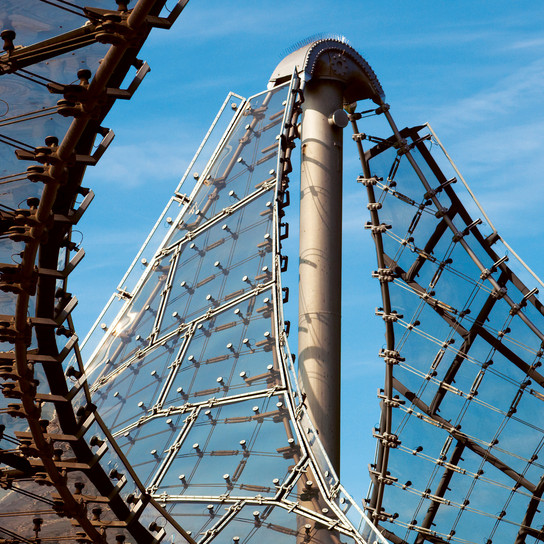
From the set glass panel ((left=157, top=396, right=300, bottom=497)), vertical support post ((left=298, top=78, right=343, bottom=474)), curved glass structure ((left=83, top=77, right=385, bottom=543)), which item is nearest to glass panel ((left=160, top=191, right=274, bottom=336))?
curved glass structure ((left=83, top=77, right=385, bottom=543))

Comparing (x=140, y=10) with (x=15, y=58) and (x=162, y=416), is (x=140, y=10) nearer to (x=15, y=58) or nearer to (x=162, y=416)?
(x=15, y=58)

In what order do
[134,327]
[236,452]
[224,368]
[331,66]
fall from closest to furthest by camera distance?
[236,452] < [224,368] < [134,327] < [331,66]

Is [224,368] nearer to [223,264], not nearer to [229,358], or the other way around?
[229,358]

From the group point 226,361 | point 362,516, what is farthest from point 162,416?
point 362,516

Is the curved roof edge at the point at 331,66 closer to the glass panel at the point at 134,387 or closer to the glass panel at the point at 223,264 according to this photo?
the glass panel at the point at 223,264

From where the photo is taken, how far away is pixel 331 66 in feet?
94.5

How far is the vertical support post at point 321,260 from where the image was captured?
998 inches

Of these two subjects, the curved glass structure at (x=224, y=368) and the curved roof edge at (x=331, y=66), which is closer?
the curved glass structure at (x=224, y=368)

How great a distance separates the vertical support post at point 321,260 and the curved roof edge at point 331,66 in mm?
359

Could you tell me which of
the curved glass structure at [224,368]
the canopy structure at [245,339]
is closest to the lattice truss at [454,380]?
the canopy structure at [245,339]

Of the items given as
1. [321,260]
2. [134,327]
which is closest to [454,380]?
[321,260]

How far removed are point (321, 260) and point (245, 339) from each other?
4.36 metres

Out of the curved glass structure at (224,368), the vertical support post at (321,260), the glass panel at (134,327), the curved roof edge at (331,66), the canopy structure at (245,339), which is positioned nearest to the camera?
the canopy structure at (245,339)

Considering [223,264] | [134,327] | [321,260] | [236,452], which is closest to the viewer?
[236,452]
